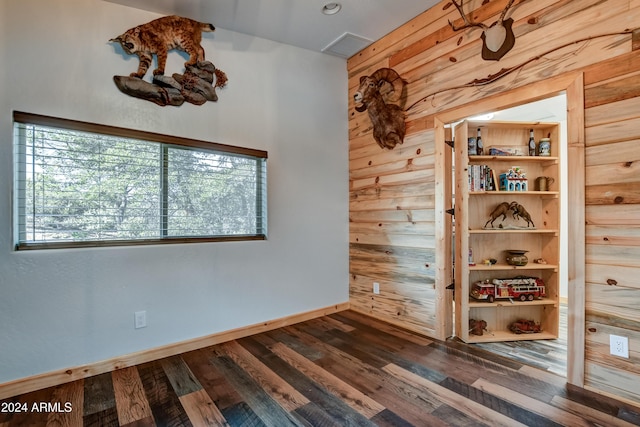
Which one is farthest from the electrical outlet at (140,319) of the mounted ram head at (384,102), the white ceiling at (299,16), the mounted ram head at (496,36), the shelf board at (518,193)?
the mounted ram head at (496,36)

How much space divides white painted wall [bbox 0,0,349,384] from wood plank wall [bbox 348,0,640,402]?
1.63 feet

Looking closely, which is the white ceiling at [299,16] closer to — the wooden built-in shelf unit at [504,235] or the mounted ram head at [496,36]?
the mounted ram head at [496,36]

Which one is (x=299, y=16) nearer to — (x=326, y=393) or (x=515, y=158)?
(x=515, y=158)

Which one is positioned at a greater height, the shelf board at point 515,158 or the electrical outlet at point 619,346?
the shelf board at point 515,158

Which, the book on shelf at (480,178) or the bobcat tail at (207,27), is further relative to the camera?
the book on shelf at (480,178)

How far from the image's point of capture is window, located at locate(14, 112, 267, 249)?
209 centimetres

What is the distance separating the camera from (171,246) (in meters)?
2.54

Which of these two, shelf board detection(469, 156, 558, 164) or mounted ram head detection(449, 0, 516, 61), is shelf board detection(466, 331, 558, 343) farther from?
mounted ram head detection(449, 0, 516, 61)

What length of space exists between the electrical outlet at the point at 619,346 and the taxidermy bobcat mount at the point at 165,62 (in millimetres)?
3377

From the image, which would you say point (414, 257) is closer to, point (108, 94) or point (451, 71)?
point (451, 71)

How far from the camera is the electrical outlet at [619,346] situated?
179 cm

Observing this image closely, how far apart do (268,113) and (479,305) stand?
8.91 ft

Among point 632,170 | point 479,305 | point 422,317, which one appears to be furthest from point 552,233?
point 422,317

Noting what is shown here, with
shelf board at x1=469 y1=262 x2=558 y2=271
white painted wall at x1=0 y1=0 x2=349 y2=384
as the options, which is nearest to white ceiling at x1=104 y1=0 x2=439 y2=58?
white painted wall at x1=0 y1=0 x2=349 y2=384
